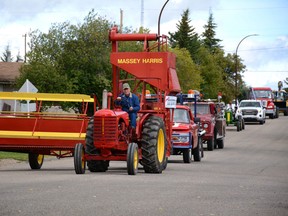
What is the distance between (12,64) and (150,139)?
63.2 meters

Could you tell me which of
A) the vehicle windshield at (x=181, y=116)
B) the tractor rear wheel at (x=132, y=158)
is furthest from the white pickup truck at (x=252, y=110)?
the tractor rear wheel at (x=132, y=158)

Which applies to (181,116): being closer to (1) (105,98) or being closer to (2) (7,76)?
(1) (105,98)

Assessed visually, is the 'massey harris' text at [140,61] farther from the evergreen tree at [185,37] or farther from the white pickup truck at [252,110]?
the evergreen tree at [185,37]

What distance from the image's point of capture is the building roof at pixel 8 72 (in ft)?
237

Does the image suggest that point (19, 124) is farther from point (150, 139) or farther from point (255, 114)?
point (255, 114)

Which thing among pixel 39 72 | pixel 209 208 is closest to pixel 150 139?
pixel 209 208

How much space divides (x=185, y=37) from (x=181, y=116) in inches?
3689

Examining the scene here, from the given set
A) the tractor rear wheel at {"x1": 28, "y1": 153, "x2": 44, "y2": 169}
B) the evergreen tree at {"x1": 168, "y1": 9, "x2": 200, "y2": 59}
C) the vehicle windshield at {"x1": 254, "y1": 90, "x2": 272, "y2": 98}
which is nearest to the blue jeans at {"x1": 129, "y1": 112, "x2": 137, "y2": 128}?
the tractor rear wheel at {"x1": 28, "y1": 153, "x2": 44, "y2": 169}

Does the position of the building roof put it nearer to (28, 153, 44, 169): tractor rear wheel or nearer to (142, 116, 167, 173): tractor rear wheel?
(28, 153, 44, 169): tractor rear wheel

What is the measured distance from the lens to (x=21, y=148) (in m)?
23.8

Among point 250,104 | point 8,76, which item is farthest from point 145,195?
point 8,76

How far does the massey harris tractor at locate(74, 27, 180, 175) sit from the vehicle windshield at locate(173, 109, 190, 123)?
15.7 feet

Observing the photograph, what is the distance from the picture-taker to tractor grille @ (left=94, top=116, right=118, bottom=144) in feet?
68.8

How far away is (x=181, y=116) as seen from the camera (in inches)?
1216
